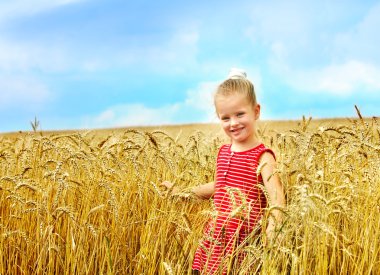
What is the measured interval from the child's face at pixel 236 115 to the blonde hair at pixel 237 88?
0.02 meters

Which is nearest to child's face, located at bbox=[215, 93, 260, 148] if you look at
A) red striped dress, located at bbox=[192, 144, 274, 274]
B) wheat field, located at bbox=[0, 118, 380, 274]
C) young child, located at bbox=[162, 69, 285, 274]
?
young child, located at bbox=[162, 69, 285, 274]

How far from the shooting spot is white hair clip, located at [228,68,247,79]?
3.19 meters

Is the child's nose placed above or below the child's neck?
above

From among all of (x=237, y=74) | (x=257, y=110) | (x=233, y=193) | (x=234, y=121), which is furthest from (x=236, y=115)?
(x=233, y=193)

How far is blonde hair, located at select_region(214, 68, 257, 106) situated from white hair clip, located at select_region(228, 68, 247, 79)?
11 mm

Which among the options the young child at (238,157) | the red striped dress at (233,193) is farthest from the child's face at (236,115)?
the red striped dress at (233,193)

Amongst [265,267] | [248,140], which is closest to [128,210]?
[248,140]

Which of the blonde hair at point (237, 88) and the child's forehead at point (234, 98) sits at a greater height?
the blonde hair at point (237, 88)

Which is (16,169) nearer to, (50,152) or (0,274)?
(50,152)

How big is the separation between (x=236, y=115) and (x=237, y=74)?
1.01ft

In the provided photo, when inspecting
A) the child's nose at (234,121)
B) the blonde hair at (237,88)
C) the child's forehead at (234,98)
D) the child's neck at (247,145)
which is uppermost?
the blonde hair at (237,88)

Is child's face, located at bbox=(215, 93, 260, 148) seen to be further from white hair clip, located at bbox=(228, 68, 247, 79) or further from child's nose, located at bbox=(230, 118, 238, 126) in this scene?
white hair clip, located at bbox=(228, 68, 247, 79)

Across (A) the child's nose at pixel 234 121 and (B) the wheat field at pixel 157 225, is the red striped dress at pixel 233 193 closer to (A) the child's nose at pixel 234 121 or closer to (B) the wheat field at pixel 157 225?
(B) the wheat field at pixel 157 225

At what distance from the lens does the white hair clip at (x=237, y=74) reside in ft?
10.5
